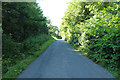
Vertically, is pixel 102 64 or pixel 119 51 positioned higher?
pixel 119 51

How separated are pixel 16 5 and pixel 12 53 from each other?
429cm

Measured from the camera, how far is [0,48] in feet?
31.5

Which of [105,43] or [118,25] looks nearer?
[118,25]

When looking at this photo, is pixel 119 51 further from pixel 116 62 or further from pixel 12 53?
pixel 12 53

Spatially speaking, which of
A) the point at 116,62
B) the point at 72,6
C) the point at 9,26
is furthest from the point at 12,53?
the point at 72,6

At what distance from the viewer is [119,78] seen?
6.35 m

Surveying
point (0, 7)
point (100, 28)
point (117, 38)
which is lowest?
point (117, 38)

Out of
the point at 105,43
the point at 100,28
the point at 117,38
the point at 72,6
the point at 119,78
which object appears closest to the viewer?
the point at 119,78

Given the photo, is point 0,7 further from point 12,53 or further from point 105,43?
point 105,43

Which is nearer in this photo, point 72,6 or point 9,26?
point 9,26

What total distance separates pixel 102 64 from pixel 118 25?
9.96ft

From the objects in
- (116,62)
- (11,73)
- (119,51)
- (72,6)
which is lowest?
(11,73)

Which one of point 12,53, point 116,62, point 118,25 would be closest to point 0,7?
point 12,53

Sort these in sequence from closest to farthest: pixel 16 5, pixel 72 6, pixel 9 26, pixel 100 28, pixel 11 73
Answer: pixel 11 73
pixel 100 28
pixel 16 5
pixel 9 26
pixel 72 6
